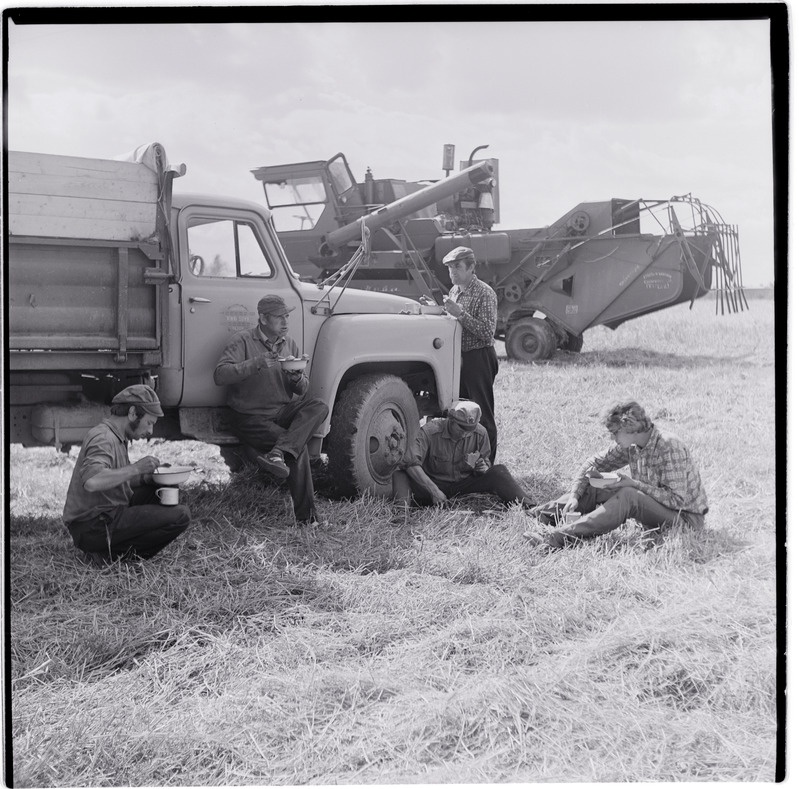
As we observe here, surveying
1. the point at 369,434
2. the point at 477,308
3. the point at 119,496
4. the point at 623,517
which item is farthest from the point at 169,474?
the point at 477,308

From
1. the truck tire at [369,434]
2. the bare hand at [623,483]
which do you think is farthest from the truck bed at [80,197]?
the bare hand at [623,483]

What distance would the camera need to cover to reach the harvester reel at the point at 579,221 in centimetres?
1362

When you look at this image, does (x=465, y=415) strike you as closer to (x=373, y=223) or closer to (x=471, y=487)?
(x=471, y=487)

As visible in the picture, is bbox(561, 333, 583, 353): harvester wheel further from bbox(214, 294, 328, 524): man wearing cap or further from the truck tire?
bbox(214, 294, 328, 524): man wearing cap

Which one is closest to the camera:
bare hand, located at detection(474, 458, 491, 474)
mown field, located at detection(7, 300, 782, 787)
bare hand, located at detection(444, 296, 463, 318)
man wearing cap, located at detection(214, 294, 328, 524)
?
mown field, located at detection(7, 300, 782, 787)

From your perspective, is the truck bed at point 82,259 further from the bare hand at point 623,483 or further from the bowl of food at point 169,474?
the bare hand at point 623,483

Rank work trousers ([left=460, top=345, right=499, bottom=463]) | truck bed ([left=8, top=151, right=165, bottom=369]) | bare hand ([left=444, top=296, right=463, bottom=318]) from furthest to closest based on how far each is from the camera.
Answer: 1. work trousers ([left=460, top=345, right=499, bottom=463])
2. bare hand ([left=444, top=296, right=463, bottom=318])
3. truck bed ([left=8, top=151, right=165, bottom=369])

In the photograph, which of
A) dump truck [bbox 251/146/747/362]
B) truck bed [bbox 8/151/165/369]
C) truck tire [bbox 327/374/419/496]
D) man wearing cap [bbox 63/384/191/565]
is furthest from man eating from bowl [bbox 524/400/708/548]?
dump truck [bbox 251/146/747/362]

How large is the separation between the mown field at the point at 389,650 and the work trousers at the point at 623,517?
3.8 inches

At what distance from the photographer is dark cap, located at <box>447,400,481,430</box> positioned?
6.21 metres

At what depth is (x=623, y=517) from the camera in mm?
5371

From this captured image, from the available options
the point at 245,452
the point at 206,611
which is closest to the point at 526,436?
the point at 245,452

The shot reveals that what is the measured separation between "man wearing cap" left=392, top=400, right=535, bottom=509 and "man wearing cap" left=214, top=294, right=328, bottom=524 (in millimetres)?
702

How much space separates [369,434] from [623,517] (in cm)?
180
